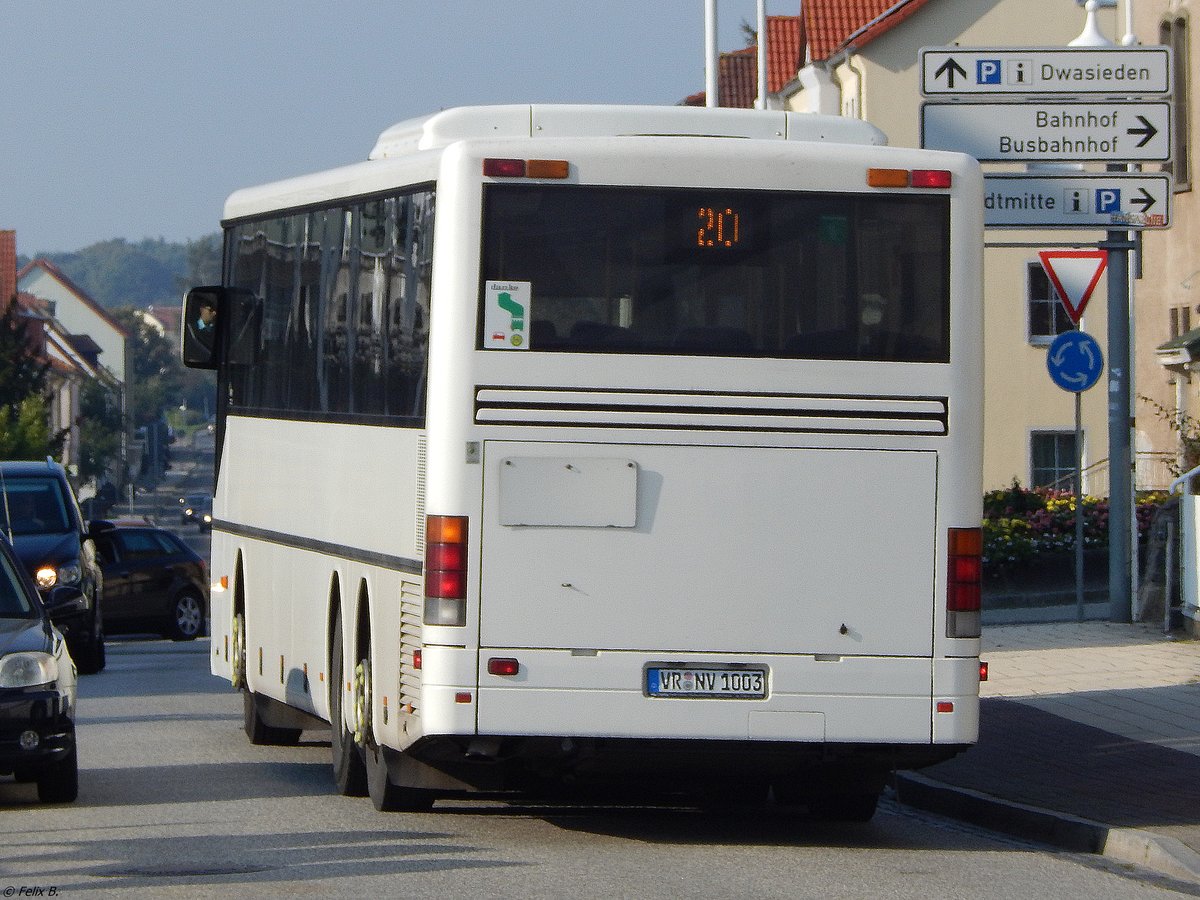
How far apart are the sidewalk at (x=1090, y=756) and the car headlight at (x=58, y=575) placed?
29.0ft

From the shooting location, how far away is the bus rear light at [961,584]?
10.5 meters

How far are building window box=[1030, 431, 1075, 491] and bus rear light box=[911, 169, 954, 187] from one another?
3734 cm

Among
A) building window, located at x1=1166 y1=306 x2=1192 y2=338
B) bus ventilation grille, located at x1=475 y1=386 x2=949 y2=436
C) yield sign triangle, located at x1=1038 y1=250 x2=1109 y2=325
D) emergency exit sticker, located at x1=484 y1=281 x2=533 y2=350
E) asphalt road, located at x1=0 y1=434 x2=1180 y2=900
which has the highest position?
building window, located at x1=1166 y1=306 x2=1192 y2=338

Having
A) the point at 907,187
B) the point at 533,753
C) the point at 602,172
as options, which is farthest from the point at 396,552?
the point at 907,187

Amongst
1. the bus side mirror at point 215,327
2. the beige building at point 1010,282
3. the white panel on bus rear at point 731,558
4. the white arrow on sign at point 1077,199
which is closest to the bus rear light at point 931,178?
the white panel on bus rear at point 731,558

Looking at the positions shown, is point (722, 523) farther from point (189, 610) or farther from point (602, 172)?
point (189, 610)

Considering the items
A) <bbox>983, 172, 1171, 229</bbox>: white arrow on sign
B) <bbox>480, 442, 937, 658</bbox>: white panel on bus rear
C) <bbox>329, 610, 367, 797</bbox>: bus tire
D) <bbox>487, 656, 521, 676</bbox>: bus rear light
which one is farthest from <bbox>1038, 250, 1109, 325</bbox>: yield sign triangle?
<bbox>487, 656, 521, 676</bbox>: bus rear light

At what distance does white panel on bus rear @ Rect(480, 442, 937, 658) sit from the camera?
1032cm

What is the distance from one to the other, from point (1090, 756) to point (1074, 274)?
32.6ft

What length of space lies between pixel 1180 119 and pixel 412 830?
26235mm

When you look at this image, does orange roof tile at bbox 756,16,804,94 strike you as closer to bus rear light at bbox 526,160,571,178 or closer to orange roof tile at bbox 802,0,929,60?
orange roof tile at bbox 802,0,929,60

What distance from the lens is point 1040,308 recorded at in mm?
46969

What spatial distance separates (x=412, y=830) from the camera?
11164 millimetres

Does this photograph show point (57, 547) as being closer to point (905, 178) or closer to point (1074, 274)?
point (1074, 274)
